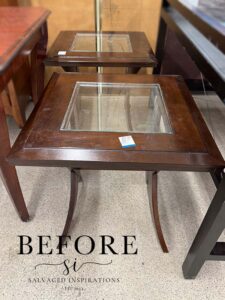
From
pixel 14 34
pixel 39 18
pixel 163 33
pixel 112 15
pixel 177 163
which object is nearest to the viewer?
pixel 177 163

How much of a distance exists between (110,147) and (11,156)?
0.29 meters

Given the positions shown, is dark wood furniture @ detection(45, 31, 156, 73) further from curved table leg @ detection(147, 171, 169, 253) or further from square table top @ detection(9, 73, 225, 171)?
curved table leg @ detection(147, 171, 169, 253)

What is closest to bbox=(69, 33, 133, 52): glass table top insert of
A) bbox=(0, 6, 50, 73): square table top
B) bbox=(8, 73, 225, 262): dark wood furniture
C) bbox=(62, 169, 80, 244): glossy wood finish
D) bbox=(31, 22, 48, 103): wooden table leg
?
bbox=(31, 22, 48, 103): wooden table leg

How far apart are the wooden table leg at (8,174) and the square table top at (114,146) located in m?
0.10

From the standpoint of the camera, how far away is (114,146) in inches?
28.0

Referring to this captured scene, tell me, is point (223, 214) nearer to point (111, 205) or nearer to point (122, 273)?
point (122, 273)

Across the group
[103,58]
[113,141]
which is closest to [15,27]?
[103,58]

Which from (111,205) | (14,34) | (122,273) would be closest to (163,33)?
(14,34)

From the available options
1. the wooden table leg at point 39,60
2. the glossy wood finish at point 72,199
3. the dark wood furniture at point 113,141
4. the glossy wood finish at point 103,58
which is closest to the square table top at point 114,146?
the dark wood furniture at point 113,141

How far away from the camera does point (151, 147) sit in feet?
2.31

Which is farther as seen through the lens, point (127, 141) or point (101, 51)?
point (101, 51)

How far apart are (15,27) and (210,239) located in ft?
3.59

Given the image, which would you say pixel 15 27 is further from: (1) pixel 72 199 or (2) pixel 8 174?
(1) pixel 72 199

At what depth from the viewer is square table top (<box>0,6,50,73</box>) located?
0.75 meters
